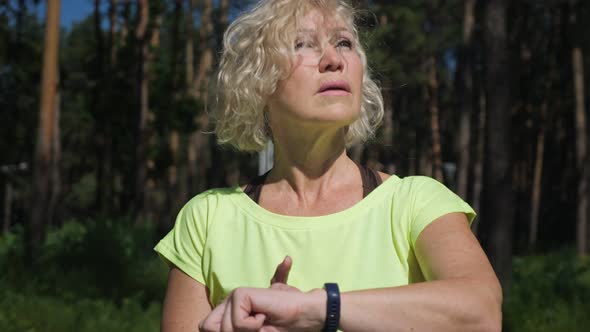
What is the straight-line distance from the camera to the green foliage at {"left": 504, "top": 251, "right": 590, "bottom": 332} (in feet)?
28.9

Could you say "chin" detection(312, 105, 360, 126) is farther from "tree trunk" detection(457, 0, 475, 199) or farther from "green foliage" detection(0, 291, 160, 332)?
"tree trunk" detection(457, 0, 475, 199)

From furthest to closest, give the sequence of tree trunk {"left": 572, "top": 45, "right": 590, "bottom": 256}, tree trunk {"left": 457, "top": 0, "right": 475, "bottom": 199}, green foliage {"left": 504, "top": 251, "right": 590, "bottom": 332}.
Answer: tree trunk {"left": 457, "top": 0, "right": 475, "bottom": 199}
tree trunk {"left": 572, "top": 45, "right": 590, "bottom": 256}
green foliage {"left": 504, "top": 251, "right": 590, "bottom": 332}

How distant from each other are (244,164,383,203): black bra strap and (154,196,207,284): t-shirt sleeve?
14 cm

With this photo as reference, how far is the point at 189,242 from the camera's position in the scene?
2215mm

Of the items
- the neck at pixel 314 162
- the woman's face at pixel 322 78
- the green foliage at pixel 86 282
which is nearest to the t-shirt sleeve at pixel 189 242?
the neck at pixel 314 162

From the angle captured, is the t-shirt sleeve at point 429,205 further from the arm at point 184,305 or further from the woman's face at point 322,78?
the arm at point 184,305

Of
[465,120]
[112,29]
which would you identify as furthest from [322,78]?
[112,29]

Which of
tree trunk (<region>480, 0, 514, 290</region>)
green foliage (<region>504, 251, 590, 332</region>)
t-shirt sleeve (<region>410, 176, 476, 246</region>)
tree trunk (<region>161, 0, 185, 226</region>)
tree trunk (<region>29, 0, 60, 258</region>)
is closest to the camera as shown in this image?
t-shirt sleeve (<region>410, 176, 476, 246</region>)

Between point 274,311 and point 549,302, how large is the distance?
9.03 m

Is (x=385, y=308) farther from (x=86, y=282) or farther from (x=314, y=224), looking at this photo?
(x=86, y=282)

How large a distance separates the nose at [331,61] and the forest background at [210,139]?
405 mm

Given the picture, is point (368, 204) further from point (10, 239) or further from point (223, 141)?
point (10, 239)

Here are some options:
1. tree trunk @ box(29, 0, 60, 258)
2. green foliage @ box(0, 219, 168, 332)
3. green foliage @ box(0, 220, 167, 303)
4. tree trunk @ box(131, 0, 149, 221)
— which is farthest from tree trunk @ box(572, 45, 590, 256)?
tree trunk @ box(29, 0, 60, 258)

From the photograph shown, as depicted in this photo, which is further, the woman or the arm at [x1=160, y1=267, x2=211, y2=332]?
the arm at [x1=160, y1=267, x2=211, y2=332]
